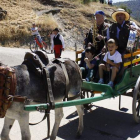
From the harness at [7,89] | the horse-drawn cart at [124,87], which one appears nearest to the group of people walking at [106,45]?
the horse-drawn cart at [124,87]

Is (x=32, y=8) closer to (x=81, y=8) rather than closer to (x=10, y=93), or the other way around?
(x=81, y=8)

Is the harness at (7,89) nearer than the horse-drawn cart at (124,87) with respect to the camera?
Yes

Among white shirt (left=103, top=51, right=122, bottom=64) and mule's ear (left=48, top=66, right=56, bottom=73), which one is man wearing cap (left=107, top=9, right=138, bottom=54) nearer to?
white shirt (left=103, top=51, right=122, bottom=64)

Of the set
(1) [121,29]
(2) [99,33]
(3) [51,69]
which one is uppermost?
(1) [121,29]

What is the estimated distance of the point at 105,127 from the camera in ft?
17.6

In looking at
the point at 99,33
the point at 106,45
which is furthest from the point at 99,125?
the point at 99,33

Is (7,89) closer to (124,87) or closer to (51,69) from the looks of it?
(51,69)

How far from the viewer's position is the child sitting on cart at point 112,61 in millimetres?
4904

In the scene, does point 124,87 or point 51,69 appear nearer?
point 51,69

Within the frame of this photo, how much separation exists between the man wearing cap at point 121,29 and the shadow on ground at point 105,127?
1556 millimetres

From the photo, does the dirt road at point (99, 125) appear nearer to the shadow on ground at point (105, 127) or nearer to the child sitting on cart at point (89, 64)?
the shadow on ground at point (105, 127)

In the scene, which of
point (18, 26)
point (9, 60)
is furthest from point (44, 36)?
point (9, 60)

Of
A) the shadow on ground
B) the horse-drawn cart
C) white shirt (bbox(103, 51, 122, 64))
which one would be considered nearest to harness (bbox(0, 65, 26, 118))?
the horse-drawn cart

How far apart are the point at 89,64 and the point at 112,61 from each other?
0.51 m
